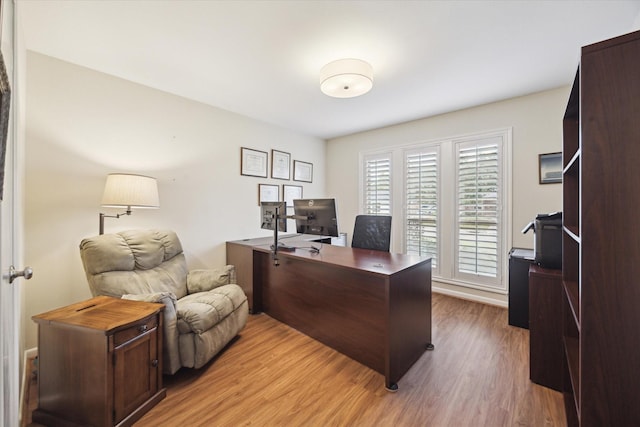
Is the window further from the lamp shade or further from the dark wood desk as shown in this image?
the lamp shade

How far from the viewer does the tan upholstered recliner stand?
192cm

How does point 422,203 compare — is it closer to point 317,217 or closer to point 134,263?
point 317,217

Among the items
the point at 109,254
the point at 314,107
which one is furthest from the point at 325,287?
the point at 314,107

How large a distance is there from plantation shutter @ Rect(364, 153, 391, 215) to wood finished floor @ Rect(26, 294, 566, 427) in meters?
2.26

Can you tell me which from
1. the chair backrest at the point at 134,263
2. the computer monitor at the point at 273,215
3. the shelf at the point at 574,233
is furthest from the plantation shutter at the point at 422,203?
the chair backrest at the point at 134,263

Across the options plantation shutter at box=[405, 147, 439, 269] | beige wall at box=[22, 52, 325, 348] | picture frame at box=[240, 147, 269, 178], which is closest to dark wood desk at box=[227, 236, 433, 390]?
beige wall at box=[22, 52, 325, 348]

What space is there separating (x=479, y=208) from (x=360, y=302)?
2308 mm

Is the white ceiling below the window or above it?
above

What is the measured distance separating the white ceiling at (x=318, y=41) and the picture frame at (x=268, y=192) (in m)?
1.32

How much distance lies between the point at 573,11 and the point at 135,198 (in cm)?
346

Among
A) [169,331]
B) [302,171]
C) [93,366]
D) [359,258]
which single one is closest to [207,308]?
[169,331]

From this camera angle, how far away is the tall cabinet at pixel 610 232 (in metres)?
0.90

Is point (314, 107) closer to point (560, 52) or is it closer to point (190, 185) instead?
point (190, 185)

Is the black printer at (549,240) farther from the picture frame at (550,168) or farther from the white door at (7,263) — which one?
the white door at (7,263)
